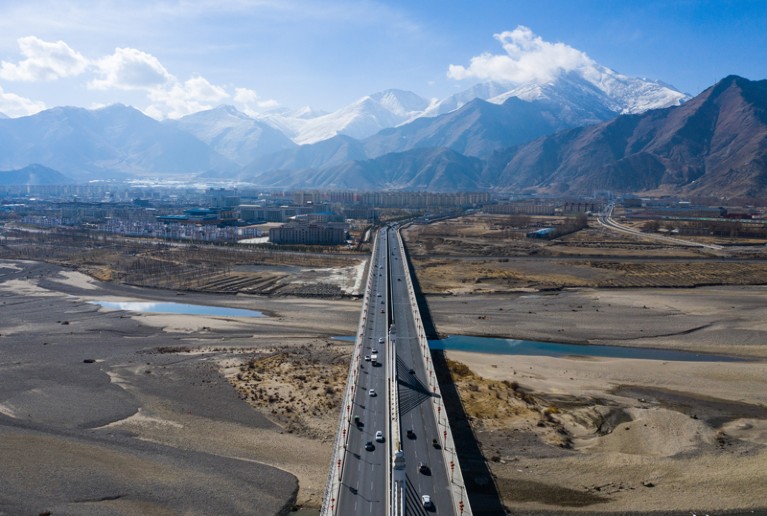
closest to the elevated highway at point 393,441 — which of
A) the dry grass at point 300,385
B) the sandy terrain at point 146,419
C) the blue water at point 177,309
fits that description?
the dry grass at point 300,385

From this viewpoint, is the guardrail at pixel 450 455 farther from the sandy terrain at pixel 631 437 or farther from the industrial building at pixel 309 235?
the industrial building at pixel 309 235

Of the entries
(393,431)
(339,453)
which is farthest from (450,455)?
(339,453)

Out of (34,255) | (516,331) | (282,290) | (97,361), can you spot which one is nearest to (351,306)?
(282,290)

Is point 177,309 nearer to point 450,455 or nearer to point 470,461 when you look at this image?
point 470,461

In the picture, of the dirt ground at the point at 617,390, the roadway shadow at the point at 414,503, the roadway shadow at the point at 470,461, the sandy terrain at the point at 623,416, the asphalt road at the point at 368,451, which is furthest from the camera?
the dirt ground at the point at 617,390

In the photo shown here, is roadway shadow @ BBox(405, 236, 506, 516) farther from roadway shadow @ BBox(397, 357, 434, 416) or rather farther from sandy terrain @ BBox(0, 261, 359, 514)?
sandy terrain @ BBox(0, 261, 359, 514)

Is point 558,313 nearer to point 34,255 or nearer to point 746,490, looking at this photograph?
point 746,490
